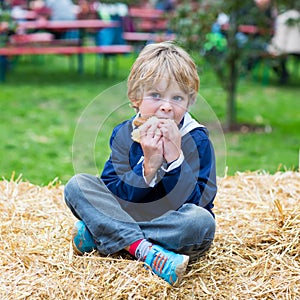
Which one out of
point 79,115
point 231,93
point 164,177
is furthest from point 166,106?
point 79,115

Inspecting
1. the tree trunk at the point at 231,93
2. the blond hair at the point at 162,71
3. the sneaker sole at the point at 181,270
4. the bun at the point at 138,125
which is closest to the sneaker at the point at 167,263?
the sneaker sole at the point at 181,270

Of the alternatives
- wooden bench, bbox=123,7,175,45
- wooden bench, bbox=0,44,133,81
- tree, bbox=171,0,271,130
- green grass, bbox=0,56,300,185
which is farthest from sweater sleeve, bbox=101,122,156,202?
wooden bench, bbox=123,7,175,45

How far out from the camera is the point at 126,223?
3094 mm

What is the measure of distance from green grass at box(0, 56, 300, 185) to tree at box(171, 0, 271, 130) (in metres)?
0.33

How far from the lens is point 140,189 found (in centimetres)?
299

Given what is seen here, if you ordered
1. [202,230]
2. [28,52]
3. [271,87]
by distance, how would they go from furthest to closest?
[271,87] → [28,52] → [202,230]

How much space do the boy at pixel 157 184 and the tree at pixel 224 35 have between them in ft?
13.8

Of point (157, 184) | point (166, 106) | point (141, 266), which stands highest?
point (166, 106)

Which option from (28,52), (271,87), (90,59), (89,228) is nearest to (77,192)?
(89,228)

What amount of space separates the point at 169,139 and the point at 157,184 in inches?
9.2

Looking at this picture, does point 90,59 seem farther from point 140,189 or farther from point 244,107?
point 140,189

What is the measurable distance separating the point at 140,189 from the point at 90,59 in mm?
13260

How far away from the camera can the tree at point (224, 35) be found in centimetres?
738

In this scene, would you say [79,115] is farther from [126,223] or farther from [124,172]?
[126,223]
